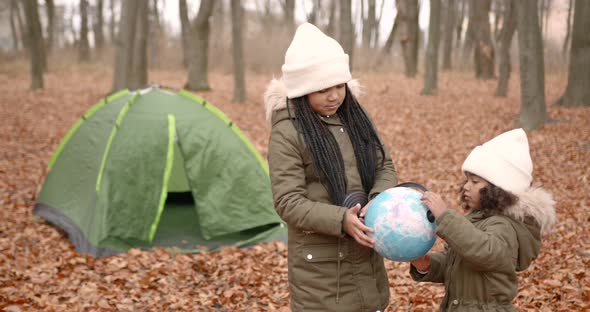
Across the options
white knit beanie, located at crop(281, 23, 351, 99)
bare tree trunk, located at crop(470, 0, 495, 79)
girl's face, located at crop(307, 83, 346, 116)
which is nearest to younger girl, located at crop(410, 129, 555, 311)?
girl's face, located at crop(307, 83, 346, 116)

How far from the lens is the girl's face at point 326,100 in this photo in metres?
2.77

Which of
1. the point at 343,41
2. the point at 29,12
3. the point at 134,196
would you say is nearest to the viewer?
the point at 134,196

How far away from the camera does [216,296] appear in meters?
5.42

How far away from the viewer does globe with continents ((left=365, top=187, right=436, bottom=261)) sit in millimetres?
2500

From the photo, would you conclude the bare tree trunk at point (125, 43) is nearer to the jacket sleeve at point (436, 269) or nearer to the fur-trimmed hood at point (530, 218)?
the jacket sleeve at point (436, 269)

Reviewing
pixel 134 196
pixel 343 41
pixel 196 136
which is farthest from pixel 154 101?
pixel 343 41

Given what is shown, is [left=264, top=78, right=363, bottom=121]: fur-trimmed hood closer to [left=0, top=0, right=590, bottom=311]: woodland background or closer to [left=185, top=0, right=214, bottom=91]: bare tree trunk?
[left=0, top=0, right=590, bottom=311]: woodland background

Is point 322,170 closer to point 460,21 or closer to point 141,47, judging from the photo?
point 141,47

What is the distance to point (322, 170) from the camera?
8.80 ft

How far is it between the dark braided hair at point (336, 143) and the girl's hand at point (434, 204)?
12.9 inches

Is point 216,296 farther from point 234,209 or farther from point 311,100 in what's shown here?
point 311,100

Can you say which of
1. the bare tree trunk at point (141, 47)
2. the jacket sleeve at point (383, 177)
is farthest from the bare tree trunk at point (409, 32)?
the jacket sleeve at point (383, 177)

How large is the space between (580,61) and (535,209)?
38.3 feet

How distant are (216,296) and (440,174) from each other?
511 centimetres
